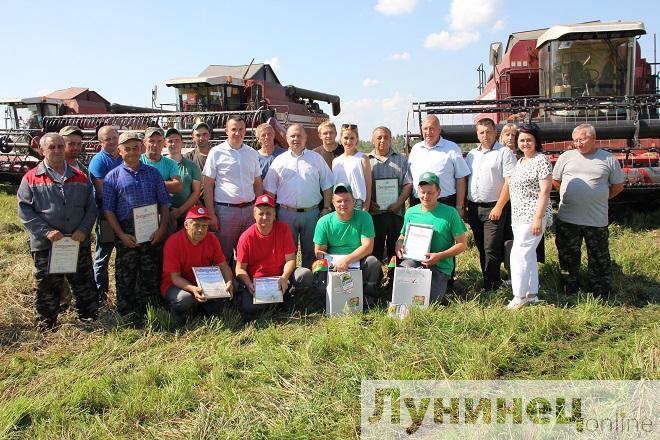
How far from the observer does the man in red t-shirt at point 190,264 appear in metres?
→ 4.71

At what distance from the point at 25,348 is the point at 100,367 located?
93cm

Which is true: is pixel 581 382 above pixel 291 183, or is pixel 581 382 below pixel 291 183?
below

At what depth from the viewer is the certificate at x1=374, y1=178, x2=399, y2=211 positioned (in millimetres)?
5410

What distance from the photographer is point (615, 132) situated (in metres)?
7.43

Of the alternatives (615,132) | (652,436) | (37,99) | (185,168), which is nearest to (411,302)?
(652,436)

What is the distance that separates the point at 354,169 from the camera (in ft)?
17.3

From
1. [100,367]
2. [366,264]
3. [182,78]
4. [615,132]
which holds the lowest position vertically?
[100,367]

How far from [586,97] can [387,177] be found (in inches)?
155

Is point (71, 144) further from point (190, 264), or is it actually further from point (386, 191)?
point (386, 191)

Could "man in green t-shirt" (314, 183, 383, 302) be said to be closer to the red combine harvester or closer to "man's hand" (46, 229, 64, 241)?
"man's hand" (46, 229, 64, 241)

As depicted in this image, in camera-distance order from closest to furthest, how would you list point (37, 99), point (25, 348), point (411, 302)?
point (25, 348)
point (411, 302)
point (37, 99)

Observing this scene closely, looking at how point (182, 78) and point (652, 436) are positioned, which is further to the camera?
point (182, 78)

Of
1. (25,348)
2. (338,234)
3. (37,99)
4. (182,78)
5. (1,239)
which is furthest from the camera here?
(37,99)

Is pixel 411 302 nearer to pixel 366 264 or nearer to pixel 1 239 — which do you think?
pixel 366 264
